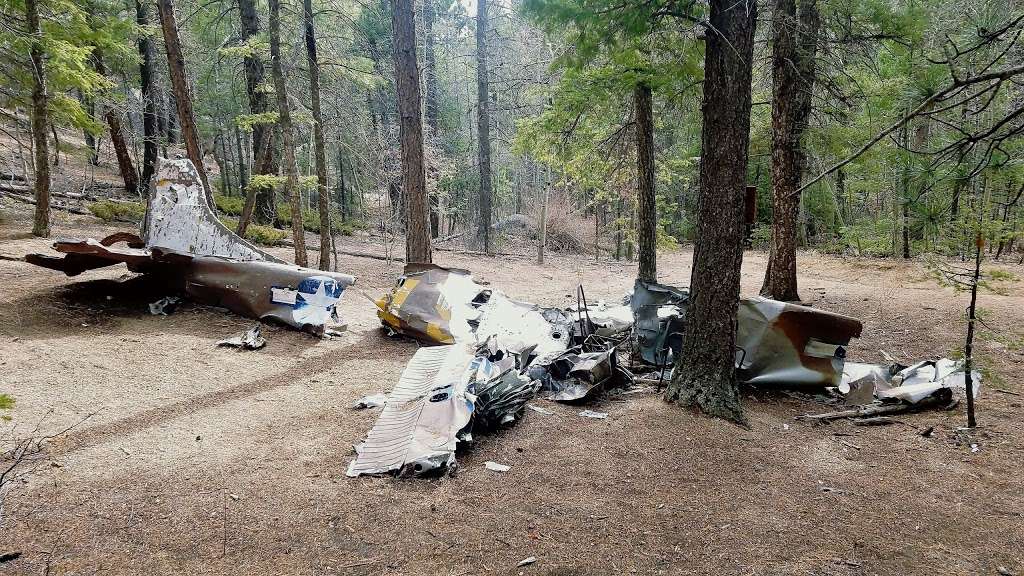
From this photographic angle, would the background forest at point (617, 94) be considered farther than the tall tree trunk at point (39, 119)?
No

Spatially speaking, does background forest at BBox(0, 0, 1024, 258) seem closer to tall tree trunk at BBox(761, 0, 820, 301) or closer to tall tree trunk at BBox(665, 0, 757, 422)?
tall tree trunk at BBox(761, 0, 820, 301)

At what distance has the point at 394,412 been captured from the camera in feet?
14.1

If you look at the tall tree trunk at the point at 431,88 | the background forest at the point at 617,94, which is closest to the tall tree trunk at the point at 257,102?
the background forest at the point at 617,94

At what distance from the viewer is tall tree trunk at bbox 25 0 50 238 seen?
29.5 feet

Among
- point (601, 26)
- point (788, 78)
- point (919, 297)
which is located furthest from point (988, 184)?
point (601, 26)

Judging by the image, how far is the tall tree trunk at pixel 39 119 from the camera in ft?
29.5

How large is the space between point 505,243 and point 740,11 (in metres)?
18.9

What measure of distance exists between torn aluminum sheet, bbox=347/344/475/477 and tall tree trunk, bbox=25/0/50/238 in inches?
367

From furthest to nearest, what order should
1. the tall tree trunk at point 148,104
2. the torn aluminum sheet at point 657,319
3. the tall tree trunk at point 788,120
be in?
the tall tree trunk at point 148,104, the tall tree trunk at point 788,120, the torn aluminum sheet at point 657,319

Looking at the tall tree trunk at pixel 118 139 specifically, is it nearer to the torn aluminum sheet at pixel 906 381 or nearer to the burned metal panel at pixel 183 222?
the burned metal panel at pixel 183 222

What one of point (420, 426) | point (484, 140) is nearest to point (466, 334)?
point (420, 426)

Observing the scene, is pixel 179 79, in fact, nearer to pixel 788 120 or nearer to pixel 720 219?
pixel 720 219

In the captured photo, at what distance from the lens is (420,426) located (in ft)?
13.2

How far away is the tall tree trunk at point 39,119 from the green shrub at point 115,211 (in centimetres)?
244
